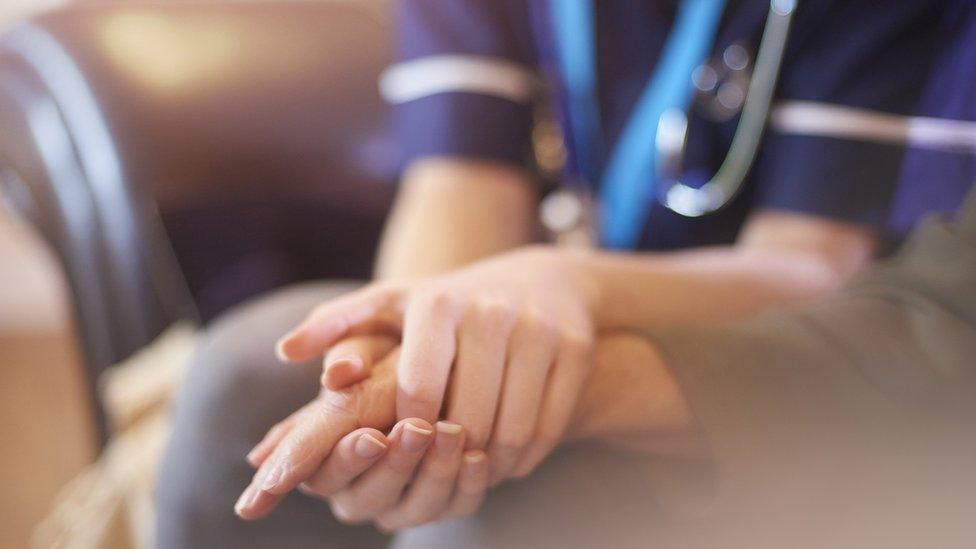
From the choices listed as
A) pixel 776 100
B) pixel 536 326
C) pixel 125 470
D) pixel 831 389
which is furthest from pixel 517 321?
pixel 125 470

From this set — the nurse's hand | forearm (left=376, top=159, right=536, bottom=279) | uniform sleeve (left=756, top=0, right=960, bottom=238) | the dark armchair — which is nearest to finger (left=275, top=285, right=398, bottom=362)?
the nurse's hand

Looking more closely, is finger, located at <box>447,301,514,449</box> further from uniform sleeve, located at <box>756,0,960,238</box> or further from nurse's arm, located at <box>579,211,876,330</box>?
uniform sleeve, located at <box>756,0,960,238</box>

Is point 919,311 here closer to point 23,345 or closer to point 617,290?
point 617,290

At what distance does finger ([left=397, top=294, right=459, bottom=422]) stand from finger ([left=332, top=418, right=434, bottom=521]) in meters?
0.01

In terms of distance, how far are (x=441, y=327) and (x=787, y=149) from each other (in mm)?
236

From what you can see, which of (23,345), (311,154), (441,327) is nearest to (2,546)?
(441,327)

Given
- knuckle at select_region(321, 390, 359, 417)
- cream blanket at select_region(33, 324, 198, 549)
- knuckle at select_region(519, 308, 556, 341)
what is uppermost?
knuckle at select_region(519, 308, 556, 341)

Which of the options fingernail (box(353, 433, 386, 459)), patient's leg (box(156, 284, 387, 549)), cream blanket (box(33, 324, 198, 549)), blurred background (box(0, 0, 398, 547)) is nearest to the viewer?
fingernail (box(353, 433, 386, 459))

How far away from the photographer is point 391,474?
0.82 ft

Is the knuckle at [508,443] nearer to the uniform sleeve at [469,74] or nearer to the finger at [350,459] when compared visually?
the finger at [350,459]

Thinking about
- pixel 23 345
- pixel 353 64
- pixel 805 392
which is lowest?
pixel 23 345

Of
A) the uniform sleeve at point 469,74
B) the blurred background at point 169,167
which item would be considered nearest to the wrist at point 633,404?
the uniform sleeve at point 469,74

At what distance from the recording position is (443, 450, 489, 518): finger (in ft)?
0.84

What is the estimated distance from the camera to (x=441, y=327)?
0.27 meters
